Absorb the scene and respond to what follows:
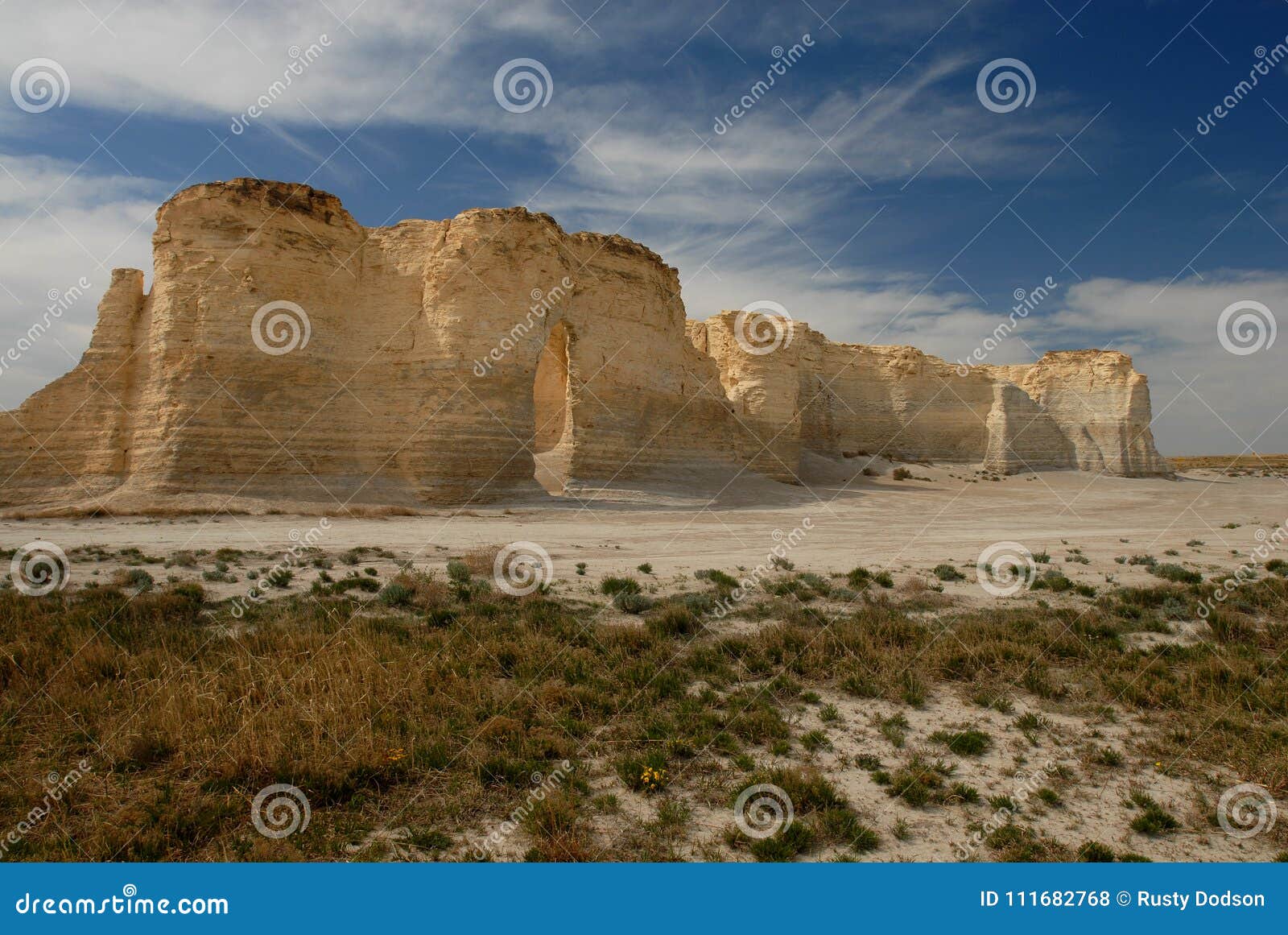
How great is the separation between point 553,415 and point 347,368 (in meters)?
13.9

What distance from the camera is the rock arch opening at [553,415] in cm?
2531

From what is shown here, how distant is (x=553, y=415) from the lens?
3484cm

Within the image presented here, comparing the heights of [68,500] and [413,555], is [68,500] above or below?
above

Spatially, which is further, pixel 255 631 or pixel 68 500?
pixel 68 500

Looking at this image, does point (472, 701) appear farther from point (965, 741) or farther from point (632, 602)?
point (965, 741)

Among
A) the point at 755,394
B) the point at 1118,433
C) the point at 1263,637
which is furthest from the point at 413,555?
the point at 1118,433

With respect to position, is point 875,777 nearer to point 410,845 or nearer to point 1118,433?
point 410,845

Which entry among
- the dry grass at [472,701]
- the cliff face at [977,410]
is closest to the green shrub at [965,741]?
the dry grass at [472,701]

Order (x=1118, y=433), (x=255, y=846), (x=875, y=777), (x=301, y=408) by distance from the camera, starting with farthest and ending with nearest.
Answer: (x=1118, y=433) → (x=301, y=408) → (x=875, y=777) → (x=255, y=846)

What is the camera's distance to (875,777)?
4.50 meters

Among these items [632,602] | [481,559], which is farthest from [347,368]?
[632,602]

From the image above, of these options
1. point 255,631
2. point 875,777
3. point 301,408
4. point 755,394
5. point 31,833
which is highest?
point 755,394

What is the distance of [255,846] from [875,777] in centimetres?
383

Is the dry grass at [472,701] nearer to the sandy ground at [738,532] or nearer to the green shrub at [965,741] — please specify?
the green shrub at [965,741]
